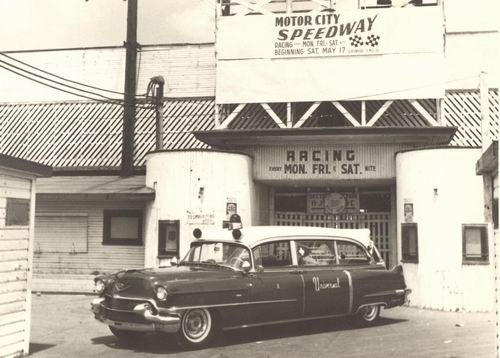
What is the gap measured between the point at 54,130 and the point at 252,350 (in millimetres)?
11937

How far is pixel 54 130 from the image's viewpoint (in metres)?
17.5

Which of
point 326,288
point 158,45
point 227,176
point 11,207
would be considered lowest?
point 326,288

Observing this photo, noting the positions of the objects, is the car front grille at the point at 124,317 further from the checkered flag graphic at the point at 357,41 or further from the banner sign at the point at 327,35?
the checkered flag graphic at the point at 357,41

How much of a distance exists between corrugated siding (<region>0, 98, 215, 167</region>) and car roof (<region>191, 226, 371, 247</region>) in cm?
715

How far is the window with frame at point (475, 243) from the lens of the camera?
12.1 m

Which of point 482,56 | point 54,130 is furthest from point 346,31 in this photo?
point 54,130

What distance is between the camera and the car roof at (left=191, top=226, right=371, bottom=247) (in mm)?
9039

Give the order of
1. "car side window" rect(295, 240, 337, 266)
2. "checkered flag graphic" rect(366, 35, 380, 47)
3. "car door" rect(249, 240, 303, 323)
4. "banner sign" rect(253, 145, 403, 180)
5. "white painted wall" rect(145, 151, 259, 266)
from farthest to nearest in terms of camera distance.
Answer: "checkered flag graphic" rect(366, 35, 380, 47) < "banner sign" rect(253, 145, 403, 180) < "white painted wall" rect(145, 151, 259, 266) < "car side window" rect(295, 240, 337, 266) < "car door" rect(249, 240, 303, 323)

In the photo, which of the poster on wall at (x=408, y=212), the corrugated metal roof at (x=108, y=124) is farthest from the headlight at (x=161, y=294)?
the corrugated metal roof at (x=108, y=124)

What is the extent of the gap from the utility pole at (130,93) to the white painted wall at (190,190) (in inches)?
107

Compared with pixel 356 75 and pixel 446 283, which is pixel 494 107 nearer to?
pixel 356 75

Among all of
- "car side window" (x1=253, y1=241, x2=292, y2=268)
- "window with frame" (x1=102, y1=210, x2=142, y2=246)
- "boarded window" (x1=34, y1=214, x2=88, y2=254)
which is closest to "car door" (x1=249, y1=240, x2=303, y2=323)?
"car side window" (x1=253, y1=241, x2=292, y2=268)

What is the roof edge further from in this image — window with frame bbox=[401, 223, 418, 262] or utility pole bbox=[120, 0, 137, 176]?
utility pole bbox=[120, 0, 137, 176]

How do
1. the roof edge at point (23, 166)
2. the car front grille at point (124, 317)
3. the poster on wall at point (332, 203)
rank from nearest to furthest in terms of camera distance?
the roof edge at point (23, 166) < the car front grille at point (124, 317) < the poster on wall at point (332, 203)
